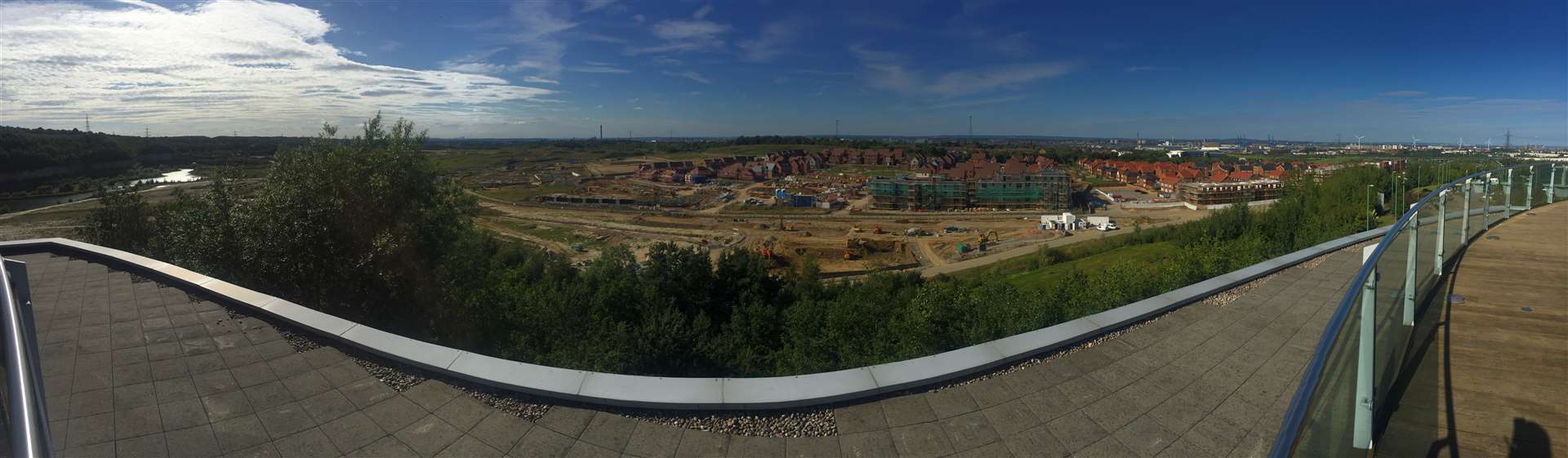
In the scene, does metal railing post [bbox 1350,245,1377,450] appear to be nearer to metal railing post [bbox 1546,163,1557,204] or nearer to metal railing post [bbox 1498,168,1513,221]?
metal railing post [bbox 1498,168,1513,221]

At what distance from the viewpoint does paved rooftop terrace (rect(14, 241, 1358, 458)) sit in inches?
115

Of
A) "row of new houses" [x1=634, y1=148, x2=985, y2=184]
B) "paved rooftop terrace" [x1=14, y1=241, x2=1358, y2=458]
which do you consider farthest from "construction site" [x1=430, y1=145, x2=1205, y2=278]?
"paved rooftop terrace" [x1=14, y1=241, x2=1358, y2=458]

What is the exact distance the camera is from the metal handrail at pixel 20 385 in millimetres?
929

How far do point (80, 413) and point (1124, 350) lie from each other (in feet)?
21.4

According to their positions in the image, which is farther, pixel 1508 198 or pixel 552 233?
pixel 552 233

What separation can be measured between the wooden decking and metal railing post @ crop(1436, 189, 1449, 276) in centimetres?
12

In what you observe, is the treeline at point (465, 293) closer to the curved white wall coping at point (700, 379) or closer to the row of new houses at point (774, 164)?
the curved white wall coping at point (700, 379)

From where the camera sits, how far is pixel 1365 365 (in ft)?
5.15

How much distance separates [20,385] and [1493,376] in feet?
13.0

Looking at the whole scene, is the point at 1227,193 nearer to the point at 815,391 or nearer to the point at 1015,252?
the point at 1015,252

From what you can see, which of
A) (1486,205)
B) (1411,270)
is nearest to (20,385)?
(1411,270)

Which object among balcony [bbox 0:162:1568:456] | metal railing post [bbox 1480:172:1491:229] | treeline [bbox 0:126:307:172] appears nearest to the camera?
balcony [bbox 0:162:1568:456]

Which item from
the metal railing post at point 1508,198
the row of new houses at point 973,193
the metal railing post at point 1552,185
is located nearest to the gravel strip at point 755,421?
the metal railing post at point 1508,198

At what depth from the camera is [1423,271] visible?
9.11 feet
